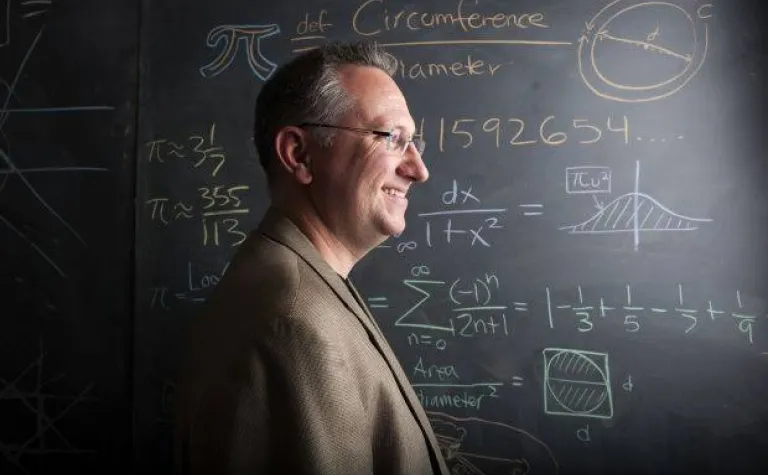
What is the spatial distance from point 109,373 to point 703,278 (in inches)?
81.9

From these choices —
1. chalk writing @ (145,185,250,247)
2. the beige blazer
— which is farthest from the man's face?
chalk writing @ (145,185,250,247)

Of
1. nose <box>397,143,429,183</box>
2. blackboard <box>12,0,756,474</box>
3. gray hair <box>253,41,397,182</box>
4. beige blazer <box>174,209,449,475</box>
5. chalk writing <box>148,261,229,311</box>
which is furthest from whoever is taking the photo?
chalk writing <box>148,261,229,311</box>

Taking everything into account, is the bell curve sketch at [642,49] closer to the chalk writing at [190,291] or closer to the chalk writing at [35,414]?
the chalk writing at [190,291]

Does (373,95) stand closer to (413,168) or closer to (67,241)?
(413,168)

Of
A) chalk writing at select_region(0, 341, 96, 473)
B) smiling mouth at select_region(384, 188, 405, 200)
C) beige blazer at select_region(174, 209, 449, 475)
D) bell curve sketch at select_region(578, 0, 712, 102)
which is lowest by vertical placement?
chalk writing at select_region(0, 341, 96, 473)

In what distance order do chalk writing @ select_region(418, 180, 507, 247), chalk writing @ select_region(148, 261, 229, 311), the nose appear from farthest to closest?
chalk writing @ select_region(148, 261, 229, 311) → chalk writing @ select_region(418, 180, 507, 247) → the nose

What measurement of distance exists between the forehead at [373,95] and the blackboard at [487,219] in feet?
3.80

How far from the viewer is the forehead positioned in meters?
1.25

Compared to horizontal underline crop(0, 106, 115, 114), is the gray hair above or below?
below

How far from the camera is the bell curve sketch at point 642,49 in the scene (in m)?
2.33

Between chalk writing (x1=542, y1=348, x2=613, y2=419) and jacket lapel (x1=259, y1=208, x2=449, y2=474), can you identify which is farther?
chalk writing (x1=542, y1=348, x2=613, y2=419)

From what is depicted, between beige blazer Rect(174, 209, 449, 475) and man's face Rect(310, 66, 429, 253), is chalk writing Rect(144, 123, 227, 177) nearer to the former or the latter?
man's face Rect(310, 66, 429, 253)

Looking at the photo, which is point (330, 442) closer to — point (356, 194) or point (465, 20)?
point (356, 194)

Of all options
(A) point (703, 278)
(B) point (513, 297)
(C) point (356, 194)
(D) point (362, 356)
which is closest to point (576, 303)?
(B) point (513, 297)
